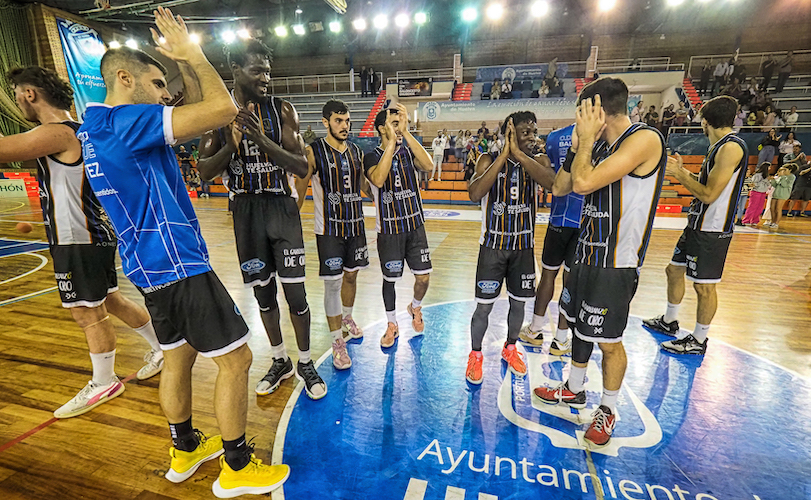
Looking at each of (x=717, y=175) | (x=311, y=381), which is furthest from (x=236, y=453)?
(x=717, y=175)

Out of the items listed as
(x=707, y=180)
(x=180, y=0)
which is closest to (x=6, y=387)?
(x=707, y=180)

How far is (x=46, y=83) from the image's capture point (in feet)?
8.77

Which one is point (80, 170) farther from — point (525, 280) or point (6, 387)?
point (525, 280)

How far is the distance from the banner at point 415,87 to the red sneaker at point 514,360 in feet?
72.7

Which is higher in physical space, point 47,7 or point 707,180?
point 47,7

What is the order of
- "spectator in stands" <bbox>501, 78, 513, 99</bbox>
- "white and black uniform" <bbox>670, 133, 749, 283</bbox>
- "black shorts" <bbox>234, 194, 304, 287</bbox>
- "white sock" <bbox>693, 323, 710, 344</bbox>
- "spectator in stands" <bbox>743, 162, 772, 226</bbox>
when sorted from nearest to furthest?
"black shorts" <bbox>234, 194, 304, 287</bbox> < "white and black uniform" <bbox>670, 133, 749, 283</bbox> < "white sock" <bbox>693, 323, 710, 344</bbox> < "spectator in stands" <bbox>743, 162, 772, 226</bbox> < "spectator in stands" <bbox>501, 78, 513, 99</bbox>

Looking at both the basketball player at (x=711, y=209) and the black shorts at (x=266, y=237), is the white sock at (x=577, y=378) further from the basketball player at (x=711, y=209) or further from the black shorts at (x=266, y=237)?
Result: the black shorts at (x=266, y=237)

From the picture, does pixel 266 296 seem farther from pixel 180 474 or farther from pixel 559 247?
pixel 559 247

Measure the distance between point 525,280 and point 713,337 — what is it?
8.73ft

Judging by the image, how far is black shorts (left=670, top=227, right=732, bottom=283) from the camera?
360 centimetres

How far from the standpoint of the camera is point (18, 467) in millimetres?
2396

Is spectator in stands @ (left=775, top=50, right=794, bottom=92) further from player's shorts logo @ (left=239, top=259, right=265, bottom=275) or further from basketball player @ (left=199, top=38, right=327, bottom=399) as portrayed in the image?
player's shorts logo @ (left=239, top=259, right=265, bottom=275)

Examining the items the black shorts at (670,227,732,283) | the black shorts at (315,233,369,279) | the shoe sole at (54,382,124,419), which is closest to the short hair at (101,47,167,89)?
Result: the black shorts at (315,233,369,279)

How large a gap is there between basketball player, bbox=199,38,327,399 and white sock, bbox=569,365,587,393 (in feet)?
6.52
